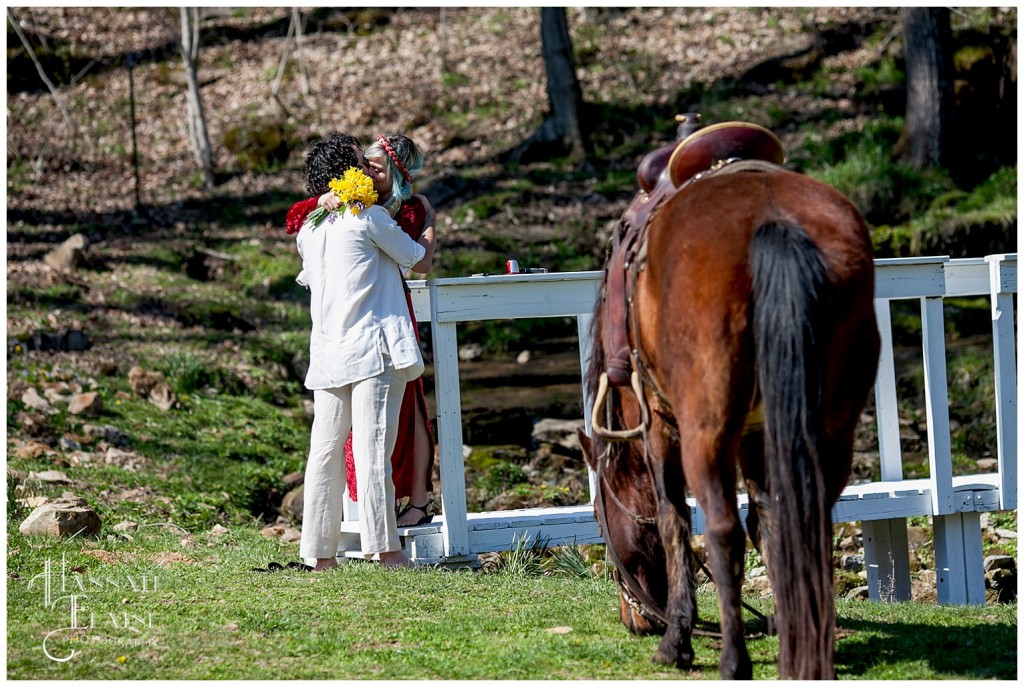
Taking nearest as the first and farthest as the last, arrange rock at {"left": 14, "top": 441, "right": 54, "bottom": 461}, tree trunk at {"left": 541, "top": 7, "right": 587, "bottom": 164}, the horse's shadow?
1. the horse's shadow
2. rock at {"left": 14, "top": 441, "right": 54, "bottom": 461}
3. tree trunk at {"left": 541, "top": 7, "right": 587, "bottom": 164}

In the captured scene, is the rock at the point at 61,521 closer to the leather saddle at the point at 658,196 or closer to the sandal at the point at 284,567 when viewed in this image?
the sandal at the point at 284,567

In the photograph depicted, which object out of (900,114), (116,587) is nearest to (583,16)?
(900,114)

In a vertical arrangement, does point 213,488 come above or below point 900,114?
below

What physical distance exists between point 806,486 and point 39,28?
65.8ft

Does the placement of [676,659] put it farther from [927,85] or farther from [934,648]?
[927,85]

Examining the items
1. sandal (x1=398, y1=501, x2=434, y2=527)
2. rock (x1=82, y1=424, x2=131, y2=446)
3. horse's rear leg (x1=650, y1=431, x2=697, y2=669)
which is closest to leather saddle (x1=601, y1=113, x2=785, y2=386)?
horse's rear leg (x1=650, y1=431, x2=697, y2=669)

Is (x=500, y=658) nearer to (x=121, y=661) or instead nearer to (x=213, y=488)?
(x=121, y=661)

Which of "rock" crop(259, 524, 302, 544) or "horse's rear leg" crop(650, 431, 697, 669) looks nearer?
"horse's rear leg" crop(650, 431, 697, 669)

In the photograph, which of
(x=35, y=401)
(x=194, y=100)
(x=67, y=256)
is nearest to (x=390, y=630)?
(x=35, y=401)

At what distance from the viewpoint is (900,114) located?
1625cm

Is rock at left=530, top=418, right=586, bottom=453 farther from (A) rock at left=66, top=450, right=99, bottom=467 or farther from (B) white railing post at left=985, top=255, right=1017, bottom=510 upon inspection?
(B) white railing post at left=985, top=255, right=1017, bottom=510

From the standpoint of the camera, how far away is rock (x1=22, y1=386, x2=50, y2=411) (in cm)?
849

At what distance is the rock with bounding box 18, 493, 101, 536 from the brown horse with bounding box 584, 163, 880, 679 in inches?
142

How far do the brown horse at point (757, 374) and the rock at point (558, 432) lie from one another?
5.80 meters
